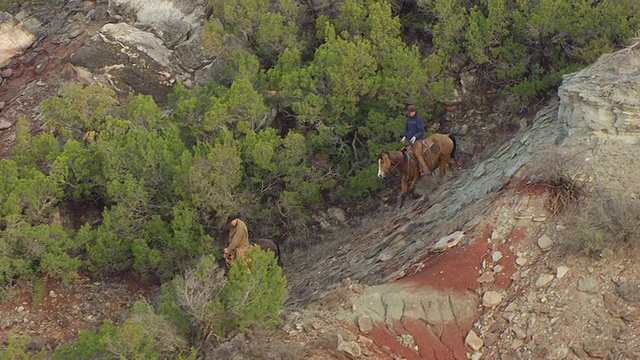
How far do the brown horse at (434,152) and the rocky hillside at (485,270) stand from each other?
0.46 meters

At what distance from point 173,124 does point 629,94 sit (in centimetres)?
1099

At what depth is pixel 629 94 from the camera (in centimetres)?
1278

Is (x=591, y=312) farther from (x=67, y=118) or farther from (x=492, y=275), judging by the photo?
(x=67, y=118)

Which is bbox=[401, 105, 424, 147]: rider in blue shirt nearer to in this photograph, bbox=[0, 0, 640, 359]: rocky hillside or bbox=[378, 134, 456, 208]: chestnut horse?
bbox=[378, 134, 456, 208]: chestnut horse

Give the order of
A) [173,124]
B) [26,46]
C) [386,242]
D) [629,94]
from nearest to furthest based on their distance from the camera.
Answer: [629,94], [386,242], [173,124], [26,46]

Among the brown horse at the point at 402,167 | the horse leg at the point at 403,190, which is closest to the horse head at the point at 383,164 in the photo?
the brown horse at the point at 402,167

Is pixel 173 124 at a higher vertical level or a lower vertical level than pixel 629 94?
lower

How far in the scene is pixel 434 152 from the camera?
52.2 ft

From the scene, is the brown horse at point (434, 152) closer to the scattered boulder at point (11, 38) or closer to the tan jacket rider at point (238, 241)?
the tan jacket rider at point (238, 241)

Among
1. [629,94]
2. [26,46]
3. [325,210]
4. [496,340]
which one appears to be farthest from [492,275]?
[26,46]

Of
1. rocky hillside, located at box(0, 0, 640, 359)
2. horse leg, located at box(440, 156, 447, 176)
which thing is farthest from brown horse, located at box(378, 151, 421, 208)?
horse leg, located at box(440, 156, 447, 176)

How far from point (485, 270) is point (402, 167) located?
5065 mm

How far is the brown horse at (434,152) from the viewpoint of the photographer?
15727 mm

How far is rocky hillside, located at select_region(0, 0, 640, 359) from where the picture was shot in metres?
10.4
